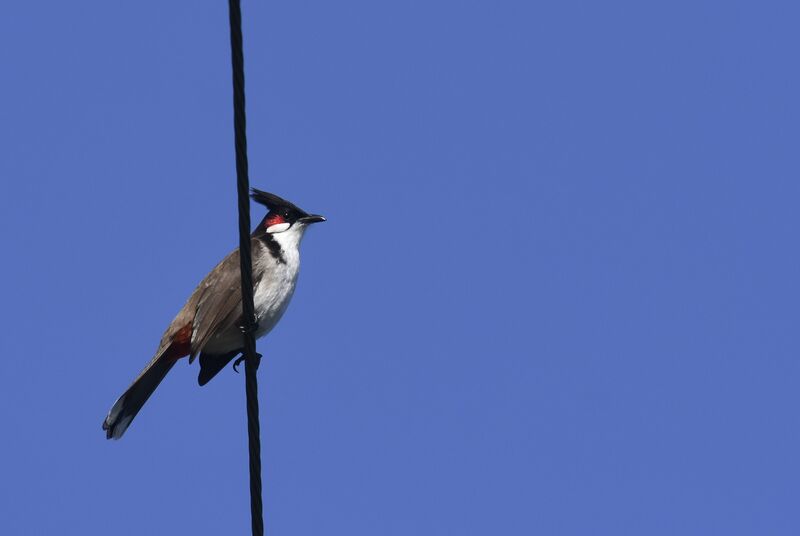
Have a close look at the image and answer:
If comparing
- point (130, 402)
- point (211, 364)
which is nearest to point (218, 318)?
point (211, 364)

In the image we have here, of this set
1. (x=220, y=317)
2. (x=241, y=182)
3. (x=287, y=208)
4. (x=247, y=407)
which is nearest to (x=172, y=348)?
(x=220, y=317)

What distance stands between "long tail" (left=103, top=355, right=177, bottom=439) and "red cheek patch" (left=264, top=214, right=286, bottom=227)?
1.19 meters

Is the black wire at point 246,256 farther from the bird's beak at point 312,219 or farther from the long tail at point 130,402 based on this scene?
the bird's beak at point 312,219

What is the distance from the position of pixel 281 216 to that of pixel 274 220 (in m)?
0.05

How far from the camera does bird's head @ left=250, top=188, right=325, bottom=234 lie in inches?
264

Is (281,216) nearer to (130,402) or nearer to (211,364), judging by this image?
(211,364)

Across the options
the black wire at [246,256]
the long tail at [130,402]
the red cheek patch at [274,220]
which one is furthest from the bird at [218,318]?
the black wire at [246,256]

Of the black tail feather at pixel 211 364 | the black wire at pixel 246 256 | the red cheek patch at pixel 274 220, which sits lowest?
the black wire at pixel 246 256

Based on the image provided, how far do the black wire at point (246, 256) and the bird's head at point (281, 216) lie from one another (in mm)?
2137

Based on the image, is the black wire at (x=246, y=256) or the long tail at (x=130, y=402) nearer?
the black wire at (x=246, y=256)

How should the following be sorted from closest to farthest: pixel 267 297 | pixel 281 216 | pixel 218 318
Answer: pixel 218 318, pixel 267 297, pixel 281 216

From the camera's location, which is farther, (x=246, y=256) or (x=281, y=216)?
(x=281, y=216)

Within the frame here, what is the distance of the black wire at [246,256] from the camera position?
3.47 meters

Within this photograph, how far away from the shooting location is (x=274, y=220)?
22.4 ft
